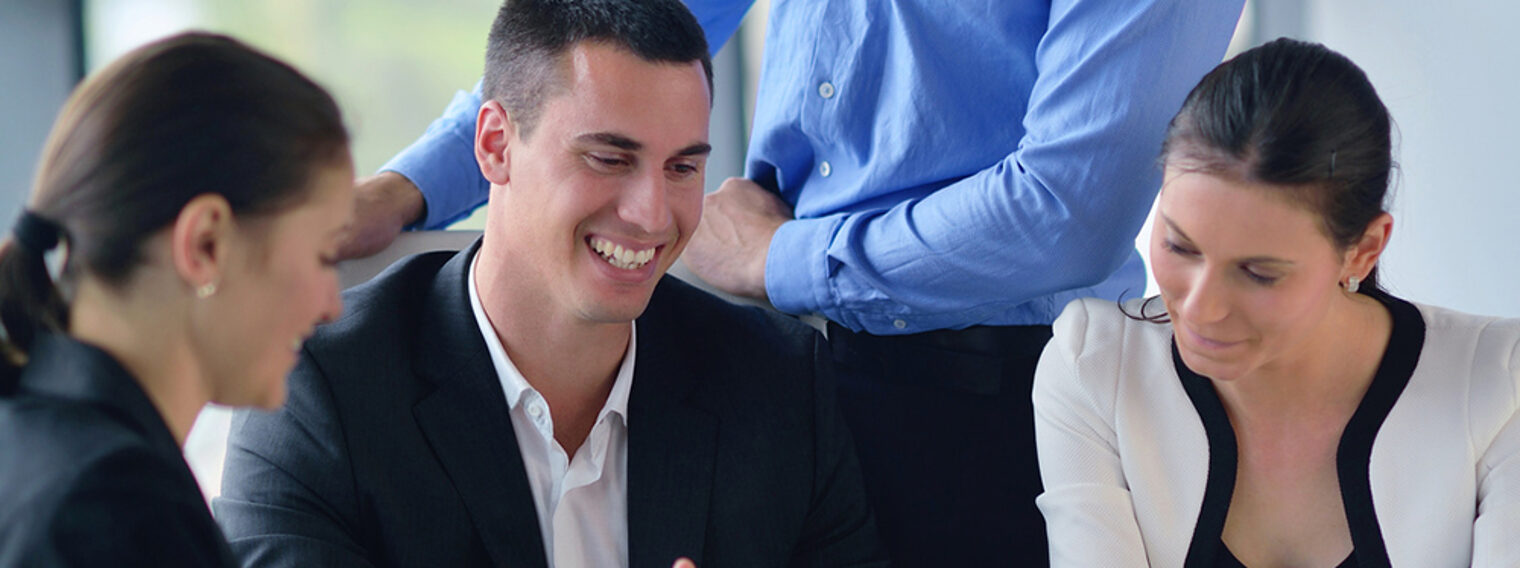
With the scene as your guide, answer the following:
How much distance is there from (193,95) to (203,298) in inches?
5.6

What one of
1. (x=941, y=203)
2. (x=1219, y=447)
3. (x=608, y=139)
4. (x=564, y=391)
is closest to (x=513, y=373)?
(x=564, y=391)

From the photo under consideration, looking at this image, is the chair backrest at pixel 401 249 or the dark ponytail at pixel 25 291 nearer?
the dark ponytail at pixel 25 291

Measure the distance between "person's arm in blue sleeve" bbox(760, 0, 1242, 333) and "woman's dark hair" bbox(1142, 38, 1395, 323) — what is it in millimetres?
93

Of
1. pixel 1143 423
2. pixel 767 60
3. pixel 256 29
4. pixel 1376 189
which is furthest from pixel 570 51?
pixel 256 29

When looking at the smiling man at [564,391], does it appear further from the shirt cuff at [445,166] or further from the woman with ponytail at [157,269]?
the woman with ponytail at [157,269]

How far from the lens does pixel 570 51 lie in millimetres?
1495

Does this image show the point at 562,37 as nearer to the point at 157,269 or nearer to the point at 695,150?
the point at 695,150

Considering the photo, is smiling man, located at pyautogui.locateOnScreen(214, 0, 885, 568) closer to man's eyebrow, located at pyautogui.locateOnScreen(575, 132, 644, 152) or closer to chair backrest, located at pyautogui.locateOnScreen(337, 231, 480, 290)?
man's eyebrow, located at pyautogui.locateOnScreen(575, 132, 644, 152)

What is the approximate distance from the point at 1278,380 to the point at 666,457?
710mm

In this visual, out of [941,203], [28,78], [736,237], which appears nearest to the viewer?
[941,203]

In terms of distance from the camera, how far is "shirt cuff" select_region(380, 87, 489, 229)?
1.76 metres

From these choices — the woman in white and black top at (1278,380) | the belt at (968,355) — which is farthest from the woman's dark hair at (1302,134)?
the belt at (968,355)

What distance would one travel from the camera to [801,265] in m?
1.68

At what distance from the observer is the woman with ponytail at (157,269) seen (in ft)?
2.77
